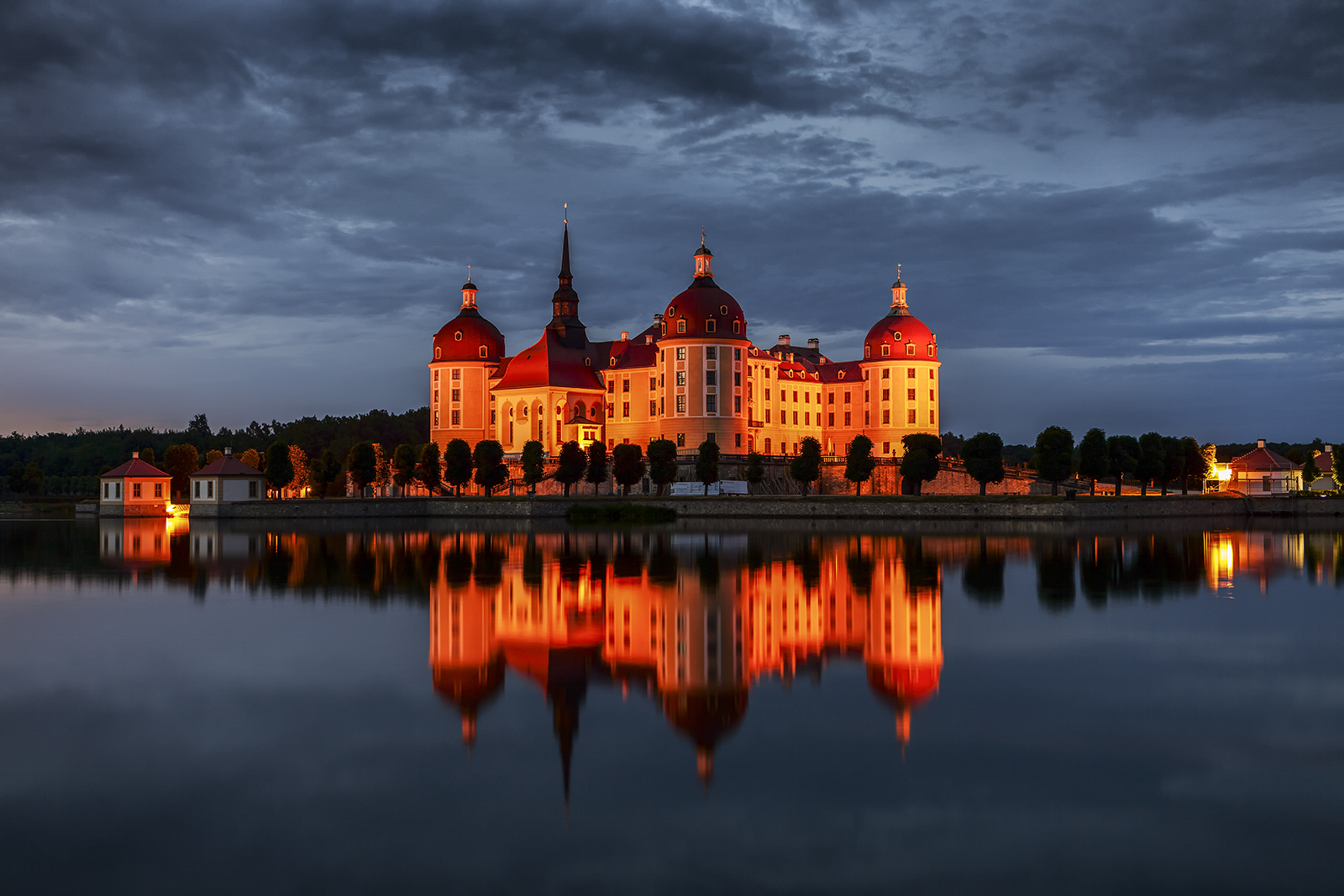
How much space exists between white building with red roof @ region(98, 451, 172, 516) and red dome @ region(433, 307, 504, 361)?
77.4ft

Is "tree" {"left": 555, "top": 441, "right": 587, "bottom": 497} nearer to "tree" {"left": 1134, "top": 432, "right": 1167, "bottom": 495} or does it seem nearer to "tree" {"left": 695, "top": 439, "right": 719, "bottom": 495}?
"tree" {"left": 695, "top": 439, "right": 719, "bottom": 495}

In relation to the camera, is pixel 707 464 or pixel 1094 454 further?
pixel 707 464

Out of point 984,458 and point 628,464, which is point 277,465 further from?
point 984,458

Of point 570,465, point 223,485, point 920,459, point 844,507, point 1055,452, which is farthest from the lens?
point 223,485

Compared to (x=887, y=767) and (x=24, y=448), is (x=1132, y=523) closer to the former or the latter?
(x=887, y=767)

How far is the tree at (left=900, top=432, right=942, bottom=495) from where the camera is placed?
71.3 m

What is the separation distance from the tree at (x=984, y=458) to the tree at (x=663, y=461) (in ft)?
58.6

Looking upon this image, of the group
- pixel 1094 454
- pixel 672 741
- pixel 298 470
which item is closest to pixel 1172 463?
pixel 1094 454

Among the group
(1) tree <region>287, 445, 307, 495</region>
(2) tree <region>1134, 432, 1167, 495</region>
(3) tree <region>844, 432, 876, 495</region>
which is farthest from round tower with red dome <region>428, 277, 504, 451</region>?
(2) tree <region>1134, 432, 1167, 495</region>

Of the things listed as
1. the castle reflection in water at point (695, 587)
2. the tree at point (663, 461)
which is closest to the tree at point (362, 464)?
the tree at point (663, 461)

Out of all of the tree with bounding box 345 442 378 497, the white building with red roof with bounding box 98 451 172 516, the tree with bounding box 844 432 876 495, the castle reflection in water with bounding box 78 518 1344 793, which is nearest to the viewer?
the castle reflection in water with bounding box 78 518 1344 793

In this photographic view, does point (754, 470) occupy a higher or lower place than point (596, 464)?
lower

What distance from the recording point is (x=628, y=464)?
72.3m

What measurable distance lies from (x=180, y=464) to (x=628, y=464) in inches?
1537
